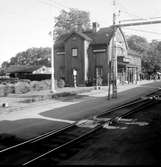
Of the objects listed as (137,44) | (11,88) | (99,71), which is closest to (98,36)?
(99,71)

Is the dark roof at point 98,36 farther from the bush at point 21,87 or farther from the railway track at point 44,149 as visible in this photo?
the railway track at point 44,149

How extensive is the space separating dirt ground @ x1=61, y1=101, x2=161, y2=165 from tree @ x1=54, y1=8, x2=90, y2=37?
213 ft

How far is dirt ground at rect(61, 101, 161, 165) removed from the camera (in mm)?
7418

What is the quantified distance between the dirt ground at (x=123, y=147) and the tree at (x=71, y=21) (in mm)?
64985

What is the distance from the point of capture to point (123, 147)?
29.1 feet

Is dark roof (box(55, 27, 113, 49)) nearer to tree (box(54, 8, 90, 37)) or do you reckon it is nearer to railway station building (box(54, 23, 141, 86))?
railway station building (box(54, 23, 141, 86))

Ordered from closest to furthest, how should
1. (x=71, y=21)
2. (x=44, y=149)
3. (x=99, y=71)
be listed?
1. (x=44, y=149)
2. (x=99, y=71)
3. (x=71, y=21)

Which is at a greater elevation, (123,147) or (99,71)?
(99,71)

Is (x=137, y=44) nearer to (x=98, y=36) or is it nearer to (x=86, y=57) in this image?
(x=98, y=36)

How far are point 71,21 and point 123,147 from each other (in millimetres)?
69171

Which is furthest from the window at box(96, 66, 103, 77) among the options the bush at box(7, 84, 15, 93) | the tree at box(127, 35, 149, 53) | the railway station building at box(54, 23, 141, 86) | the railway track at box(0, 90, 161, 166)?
the tree at box(127, 35, 149, 53)

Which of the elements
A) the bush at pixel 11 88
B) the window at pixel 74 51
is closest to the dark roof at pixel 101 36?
the window at pixel 74 51

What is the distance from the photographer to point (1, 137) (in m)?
10.5

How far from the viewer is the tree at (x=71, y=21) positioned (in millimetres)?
74562
